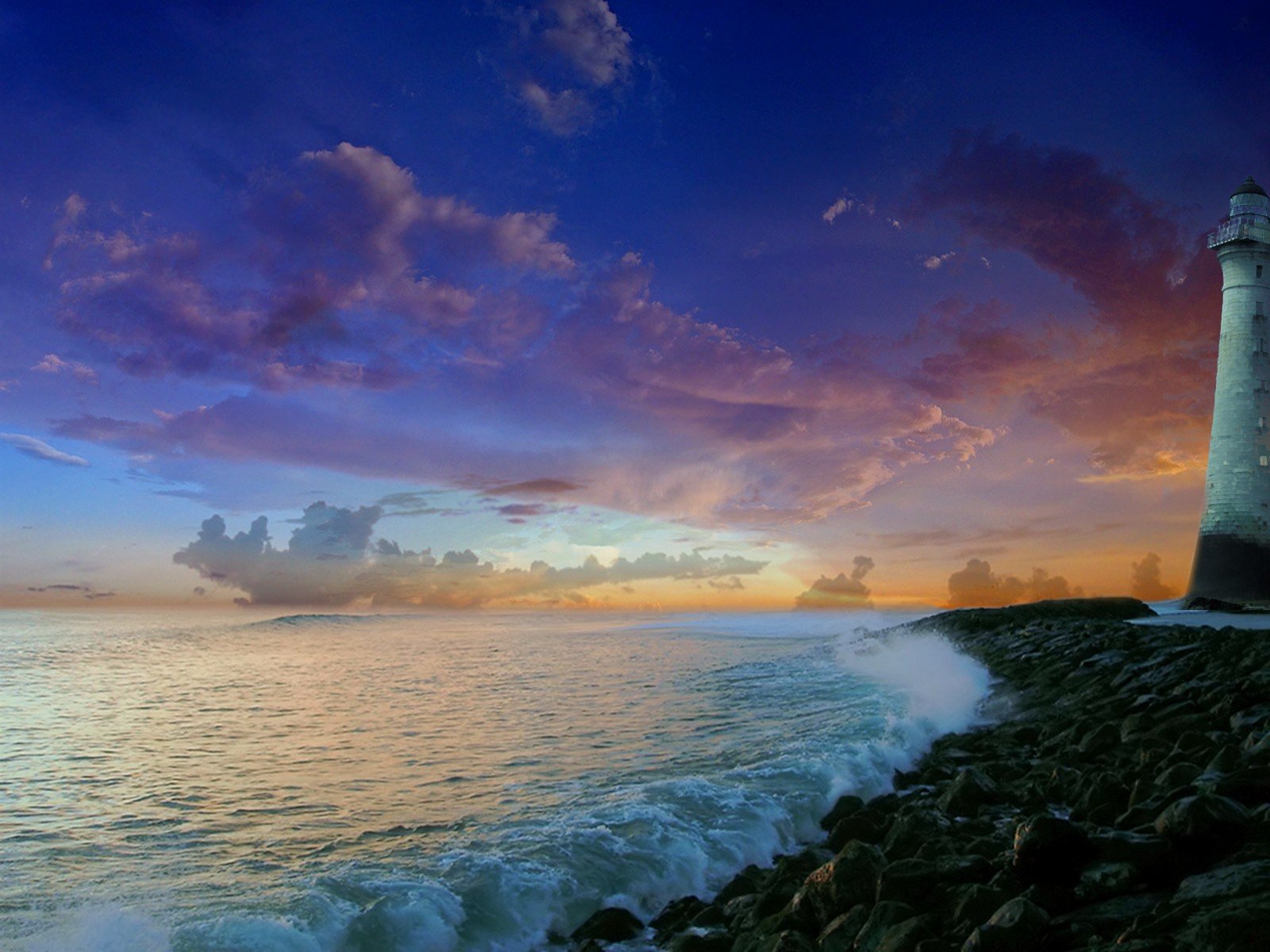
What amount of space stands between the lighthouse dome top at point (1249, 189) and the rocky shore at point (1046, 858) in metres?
37.3

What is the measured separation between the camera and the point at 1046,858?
602 cm

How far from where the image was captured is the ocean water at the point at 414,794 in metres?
7.34

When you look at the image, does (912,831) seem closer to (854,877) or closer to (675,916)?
(854,877)

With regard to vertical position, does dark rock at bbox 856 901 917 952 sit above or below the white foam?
above

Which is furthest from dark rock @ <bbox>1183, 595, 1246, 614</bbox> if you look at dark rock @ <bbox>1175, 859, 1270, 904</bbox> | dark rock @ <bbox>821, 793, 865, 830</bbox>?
dark rock @ <bbox>1175, 859, 1270, 904</bbox>

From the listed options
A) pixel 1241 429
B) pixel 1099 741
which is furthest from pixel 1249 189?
pixel 1099 741

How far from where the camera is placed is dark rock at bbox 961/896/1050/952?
4.84 meters

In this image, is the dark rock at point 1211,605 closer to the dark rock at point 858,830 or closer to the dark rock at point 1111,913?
the dark rock at point 858,830

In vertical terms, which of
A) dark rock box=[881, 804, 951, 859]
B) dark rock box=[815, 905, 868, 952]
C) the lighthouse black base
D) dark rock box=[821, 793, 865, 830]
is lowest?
dark rock box=[821, 793, 865, 830]

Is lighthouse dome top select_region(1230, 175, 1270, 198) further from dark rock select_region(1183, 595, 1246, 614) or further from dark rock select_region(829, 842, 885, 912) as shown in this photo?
dark rock select_region(829, 842, 885, 912)

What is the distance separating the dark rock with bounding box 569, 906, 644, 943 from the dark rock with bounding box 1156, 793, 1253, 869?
4.46 m

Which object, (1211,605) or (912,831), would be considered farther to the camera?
(1211,605)

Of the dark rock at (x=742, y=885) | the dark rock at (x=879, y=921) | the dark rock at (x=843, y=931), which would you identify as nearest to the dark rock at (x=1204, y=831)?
the dark rock at (x=879, y=921)

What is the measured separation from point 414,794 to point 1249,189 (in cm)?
4789
